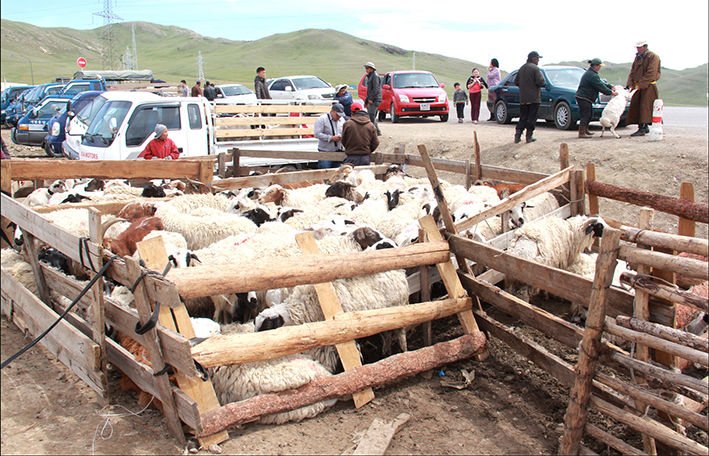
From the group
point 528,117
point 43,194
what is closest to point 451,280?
point 43,194

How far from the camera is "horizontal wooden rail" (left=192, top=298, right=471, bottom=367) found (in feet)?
13.6

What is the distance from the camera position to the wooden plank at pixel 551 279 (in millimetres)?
4031

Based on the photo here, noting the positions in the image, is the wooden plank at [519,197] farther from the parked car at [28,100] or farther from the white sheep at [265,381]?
the parked car at [28,100]

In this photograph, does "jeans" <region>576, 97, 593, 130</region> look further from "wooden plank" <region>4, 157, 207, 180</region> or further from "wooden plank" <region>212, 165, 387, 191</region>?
"wooden plank" <region>4, 157, 207, 180</region>

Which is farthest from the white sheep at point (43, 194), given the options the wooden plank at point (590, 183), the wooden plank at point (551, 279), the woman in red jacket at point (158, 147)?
the wooden plank at point (590, 183)

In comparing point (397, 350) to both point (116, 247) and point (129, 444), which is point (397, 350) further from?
point (116, 247)

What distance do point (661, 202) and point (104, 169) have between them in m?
6.52

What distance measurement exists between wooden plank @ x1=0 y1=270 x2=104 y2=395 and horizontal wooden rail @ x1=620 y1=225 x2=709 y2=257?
3.96 metres

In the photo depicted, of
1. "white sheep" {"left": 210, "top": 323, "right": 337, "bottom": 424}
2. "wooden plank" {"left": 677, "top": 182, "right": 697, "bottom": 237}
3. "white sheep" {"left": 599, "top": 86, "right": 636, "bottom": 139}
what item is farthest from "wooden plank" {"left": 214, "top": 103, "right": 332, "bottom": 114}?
"wooden plank" {"left": 677, "top": 182, "right": 697, "bottom": 237}

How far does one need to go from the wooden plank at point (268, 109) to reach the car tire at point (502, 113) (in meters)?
7.49

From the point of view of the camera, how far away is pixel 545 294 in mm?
6707

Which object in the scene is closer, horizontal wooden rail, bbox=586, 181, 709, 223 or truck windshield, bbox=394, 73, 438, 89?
horizontal wooden rail, bbox=586, 181, 709, 223

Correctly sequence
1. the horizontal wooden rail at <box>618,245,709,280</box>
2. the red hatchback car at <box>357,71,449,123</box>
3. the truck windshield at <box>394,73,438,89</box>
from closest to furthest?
the horizontal wooden rail at <box>618,245,709,280</box> < the red hatchback car at <box>357,71,449,123</box> < the truck windshield at <box>394,73,438,89</box>

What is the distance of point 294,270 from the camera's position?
4652mm
